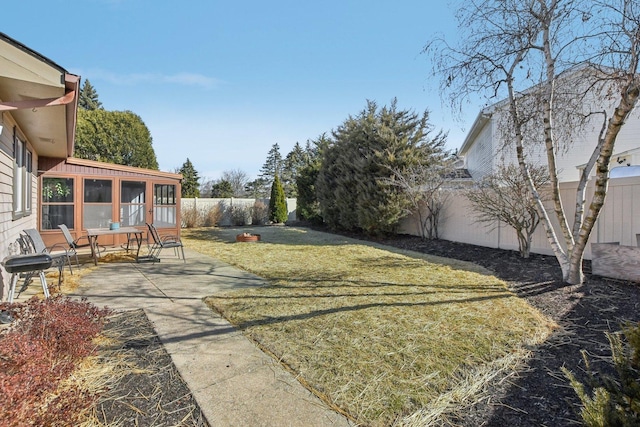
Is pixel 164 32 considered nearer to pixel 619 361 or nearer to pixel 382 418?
pixel 382 418

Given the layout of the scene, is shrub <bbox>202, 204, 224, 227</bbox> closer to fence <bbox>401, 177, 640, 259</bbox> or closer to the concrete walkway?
the concrete walkway

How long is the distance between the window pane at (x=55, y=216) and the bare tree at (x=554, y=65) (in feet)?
30.7

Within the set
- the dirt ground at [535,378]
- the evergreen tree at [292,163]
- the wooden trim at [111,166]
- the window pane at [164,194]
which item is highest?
the evergreen tree at [292,163]

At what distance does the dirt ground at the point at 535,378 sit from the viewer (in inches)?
75.7

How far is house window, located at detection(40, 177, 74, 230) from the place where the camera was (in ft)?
26.6

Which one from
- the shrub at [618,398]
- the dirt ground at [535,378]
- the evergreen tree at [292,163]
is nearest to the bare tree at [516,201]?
the dirt ground at [535,378]

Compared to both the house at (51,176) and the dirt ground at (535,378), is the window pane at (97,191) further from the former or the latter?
the dirt ground at (535,378)

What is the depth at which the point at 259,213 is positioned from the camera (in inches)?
684

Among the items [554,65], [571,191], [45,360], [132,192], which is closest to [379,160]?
[571,191]

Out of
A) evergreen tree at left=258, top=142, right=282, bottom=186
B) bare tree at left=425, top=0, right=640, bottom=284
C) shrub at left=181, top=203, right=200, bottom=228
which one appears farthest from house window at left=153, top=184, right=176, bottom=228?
evergreen tree at left=258, top=142, right=282, bottom=186

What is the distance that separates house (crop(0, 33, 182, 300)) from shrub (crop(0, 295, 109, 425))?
1917 millimetres

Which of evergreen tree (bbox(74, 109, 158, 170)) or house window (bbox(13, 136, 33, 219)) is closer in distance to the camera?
house window (bbox(13, 136, 33, 219))

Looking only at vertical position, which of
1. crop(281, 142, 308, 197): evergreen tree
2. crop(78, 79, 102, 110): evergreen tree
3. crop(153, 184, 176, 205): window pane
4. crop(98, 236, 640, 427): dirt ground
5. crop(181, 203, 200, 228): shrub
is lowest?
crop(98, 236, 640, 427): dirt ground

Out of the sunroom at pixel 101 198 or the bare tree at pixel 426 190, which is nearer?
the sunroom at pixel 101 198
